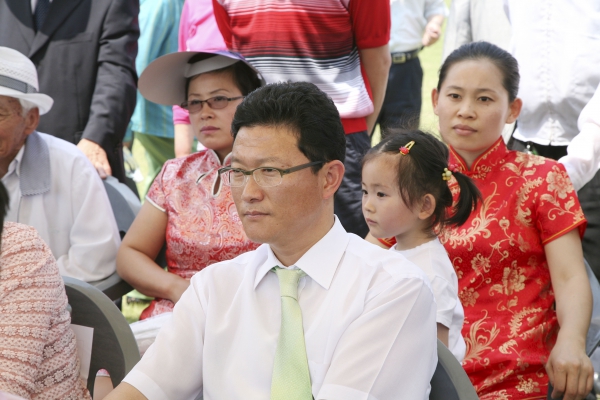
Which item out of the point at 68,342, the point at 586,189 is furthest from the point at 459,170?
the point at 68,342

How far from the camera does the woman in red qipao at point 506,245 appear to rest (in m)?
2.26

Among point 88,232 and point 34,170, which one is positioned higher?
point 34,170

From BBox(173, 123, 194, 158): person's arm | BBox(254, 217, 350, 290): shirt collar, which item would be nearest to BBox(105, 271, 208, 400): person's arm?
BBox(254, 217, 350, 290): shirt collar

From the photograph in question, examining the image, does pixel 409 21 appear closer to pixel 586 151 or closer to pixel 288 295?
pixel 586 151

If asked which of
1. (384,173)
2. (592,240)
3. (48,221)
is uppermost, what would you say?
(384,173)

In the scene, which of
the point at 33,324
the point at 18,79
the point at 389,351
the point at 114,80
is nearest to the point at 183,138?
the point at 114,80

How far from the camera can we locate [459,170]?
2.54 meters

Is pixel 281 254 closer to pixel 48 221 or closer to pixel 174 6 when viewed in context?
pixel 48 221

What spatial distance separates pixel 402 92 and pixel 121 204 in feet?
7.85

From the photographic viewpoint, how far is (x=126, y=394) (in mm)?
1740

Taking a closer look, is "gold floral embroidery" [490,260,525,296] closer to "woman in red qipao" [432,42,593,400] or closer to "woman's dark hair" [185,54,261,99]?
"woman in red qipao" [432,42,593,400]

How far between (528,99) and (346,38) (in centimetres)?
85

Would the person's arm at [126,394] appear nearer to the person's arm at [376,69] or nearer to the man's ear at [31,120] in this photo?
the man's ear at [31,120]

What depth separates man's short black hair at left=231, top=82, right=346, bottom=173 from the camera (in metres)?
1.77
